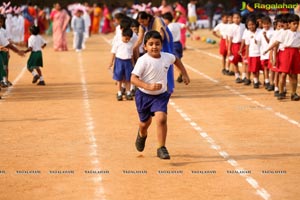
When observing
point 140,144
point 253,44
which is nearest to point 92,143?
point 140,144

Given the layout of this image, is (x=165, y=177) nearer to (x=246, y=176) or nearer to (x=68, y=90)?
(x=246, y=176)

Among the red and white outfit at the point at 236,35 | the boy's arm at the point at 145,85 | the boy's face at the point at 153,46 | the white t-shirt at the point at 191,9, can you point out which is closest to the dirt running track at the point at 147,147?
the boy's arm at the point at 145,85

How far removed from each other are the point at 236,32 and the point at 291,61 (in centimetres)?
489

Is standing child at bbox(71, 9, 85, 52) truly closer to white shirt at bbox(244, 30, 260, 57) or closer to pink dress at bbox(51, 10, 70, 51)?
pink dress at bbox(51, 10, 70, 51)

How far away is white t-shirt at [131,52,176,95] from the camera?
35.6 ft

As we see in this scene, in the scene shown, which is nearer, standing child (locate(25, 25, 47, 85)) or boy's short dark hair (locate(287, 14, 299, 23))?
boy's short dark hair (locate(287, 14, 299, 23))

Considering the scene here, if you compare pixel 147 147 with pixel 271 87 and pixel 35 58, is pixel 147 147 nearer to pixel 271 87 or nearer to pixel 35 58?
pixel 271 87

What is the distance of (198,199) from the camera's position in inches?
341

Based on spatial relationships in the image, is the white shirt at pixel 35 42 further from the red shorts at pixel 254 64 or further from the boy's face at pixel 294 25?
the boy's face at pixel 294 25

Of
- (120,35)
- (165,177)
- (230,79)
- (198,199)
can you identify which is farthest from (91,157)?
(230,79)

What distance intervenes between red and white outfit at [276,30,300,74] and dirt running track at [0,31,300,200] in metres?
0.64

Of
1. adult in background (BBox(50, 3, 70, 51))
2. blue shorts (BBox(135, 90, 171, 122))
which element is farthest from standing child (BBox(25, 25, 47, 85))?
adult in background (BBox(50, 3, 70, 51))

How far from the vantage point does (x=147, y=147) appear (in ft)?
38.8

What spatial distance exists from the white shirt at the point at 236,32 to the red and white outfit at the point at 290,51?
4623 millimetres
